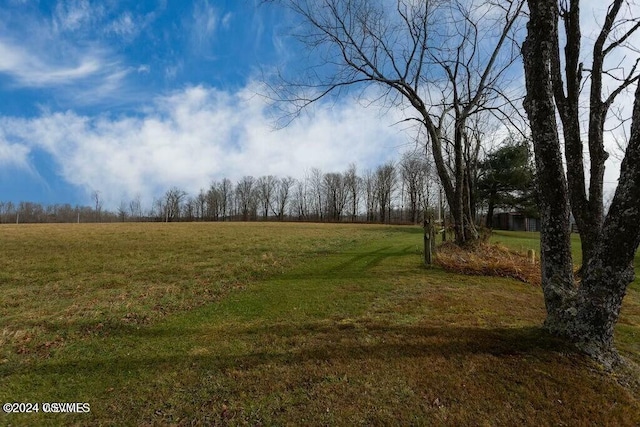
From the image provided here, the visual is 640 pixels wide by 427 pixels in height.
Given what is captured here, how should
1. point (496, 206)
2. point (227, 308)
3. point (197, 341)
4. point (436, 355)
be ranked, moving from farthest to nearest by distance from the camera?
point (496, 206)
point (227, 308)
point (197, 341)
point (436, 355)

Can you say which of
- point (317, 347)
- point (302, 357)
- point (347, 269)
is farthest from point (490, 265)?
point (302, 357)

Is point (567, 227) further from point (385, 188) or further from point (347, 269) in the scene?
point (385, 188)

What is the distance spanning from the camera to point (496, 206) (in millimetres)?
33438

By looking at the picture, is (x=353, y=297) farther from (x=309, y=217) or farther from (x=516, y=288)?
(x=309, y=217)

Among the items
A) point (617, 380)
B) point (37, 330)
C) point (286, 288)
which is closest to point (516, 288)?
point (617, 380)

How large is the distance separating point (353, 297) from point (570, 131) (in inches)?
176

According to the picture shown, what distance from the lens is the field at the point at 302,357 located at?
2.60m

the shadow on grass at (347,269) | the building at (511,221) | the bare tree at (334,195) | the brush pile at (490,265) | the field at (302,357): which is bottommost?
the field at (302,357)

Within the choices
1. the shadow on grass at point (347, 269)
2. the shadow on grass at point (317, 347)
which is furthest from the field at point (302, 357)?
the shadow on grass at point (347, 269)

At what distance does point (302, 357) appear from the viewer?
350 centimetres

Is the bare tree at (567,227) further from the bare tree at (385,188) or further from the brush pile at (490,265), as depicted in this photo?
the bare tree at (385,188)

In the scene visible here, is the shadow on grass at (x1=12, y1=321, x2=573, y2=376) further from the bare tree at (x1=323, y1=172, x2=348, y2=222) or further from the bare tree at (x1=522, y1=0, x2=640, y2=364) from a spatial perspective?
the bare tree at (x1=323, y1=172, x2=348, y2=222)

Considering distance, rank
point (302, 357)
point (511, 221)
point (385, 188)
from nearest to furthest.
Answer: point (302, 357), point (511, 221), point (385, 188)

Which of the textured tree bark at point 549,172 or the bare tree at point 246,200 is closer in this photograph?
the textured tree bark at point 549,172
